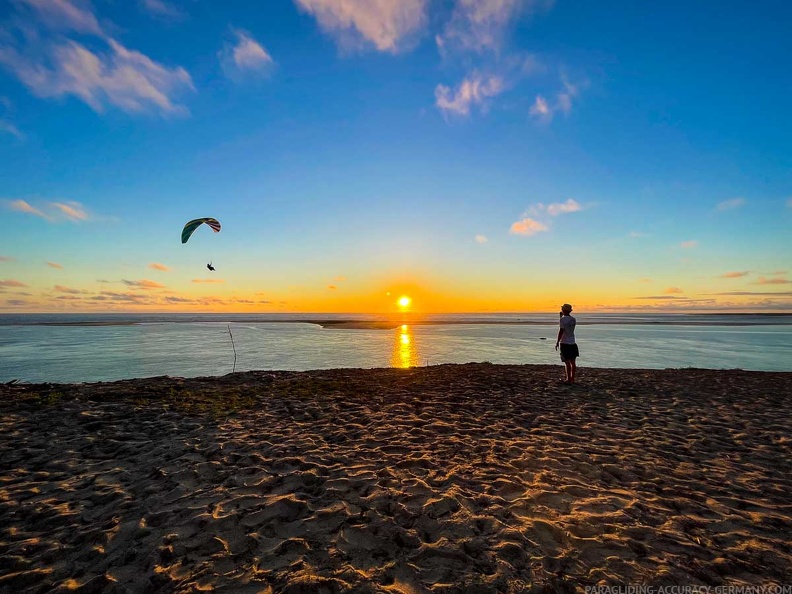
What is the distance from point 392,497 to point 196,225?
50.5 feet

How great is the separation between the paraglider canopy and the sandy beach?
8.19 m

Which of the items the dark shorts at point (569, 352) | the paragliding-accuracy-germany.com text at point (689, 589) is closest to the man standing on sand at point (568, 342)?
the dark shorts at point (569, 352)

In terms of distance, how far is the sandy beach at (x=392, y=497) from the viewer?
3.53m

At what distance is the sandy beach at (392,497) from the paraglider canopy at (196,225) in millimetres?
8193

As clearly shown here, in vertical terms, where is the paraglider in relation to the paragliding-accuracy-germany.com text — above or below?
above

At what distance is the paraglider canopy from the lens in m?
15.7

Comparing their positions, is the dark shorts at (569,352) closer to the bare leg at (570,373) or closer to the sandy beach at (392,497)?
the bare leg at (570,373)

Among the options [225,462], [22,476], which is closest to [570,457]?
[225,462]

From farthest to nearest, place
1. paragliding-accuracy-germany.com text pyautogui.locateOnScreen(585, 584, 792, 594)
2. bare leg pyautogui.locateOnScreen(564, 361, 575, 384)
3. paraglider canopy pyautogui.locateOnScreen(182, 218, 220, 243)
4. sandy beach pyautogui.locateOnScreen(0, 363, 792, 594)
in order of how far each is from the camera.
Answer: paraglider canopy pyautogui.locateOnScreen(182, 218, 220, 243) < bare leg pyautogui.locateOnScreen(564, 361, 575, 384) < sandy beach pyautogui.locateOnScreen(0, 363, 792, 594) < paragliding-accuracy-germany.com text pyautogui.locateOnScreen(585, 584, 792, 594)

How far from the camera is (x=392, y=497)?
15.9 feet

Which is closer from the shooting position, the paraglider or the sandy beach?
the sandy beach

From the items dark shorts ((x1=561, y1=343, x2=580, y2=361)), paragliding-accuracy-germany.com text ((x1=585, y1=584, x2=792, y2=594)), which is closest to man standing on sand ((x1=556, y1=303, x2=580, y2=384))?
dark shorts ((x1=561, y1=343, x2=580, y2=361))

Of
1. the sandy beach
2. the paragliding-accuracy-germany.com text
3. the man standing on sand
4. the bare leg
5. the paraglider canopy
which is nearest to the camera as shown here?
the paragliding-accuracy-germany.com text

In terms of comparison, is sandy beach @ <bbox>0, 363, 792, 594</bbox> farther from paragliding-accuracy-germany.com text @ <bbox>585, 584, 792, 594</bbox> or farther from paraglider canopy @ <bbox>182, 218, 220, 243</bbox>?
paraglider canopy @ <bbox>182, 218, 220, 243</bbox>
